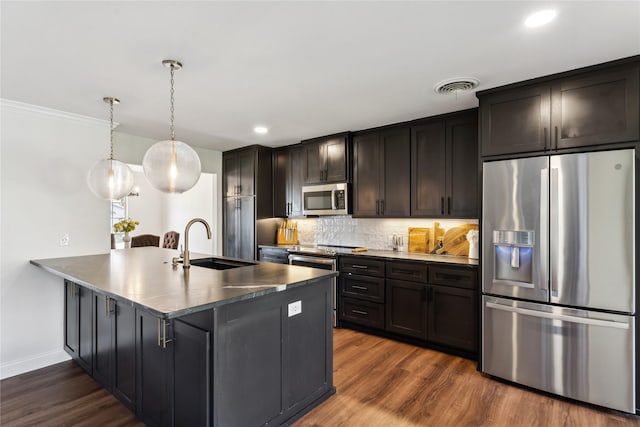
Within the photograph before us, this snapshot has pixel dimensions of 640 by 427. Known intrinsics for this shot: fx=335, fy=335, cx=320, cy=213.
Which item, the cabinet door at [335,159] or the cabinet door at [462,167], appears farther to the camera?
the cabinet door at [335,159]

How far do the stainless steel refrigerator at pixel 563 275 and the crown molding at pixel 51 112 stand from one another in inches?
149

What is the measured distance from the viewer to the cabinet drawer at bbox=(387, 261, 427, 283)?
3318mm

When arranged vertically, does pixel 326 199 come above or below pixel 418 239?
above

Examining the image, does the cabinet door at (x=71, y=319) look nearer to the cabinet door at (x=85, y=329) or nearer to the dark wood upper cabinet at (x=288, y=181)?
the cabinet door at (x=85, y=329)

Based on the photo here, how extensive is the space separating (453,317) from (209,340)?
91.8 inches

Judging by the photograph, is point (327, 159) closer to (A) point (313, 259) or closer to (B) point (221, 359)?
(A) point (313, 259)

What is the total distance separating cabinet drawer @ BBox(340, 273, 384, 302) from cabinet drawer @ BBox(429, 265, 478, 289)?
23.1 inches

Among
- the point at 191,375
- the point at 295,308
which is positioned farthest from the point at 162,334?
the point at 295,308

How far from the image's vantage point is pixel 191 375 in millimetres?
1741

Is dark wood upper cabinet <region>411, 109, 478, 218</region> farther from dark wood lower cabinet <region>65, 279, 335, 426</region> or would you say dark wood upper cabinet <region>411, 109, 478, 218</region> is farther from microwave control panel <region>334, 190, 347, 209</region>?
dark wood lower cabinet <region>65, 279, 335, 426</region>

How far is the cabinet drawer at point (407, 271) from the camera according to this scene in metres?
3.32

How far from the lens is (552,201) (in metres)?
2.42

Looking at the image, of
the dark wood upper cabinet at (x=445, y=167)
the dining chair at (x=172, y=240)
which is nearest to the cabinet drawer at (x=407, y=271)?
the dark wood upper cabinet at (x=445, y=167)

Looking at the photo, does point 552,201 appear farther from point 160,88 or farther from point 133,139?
point 133,139
